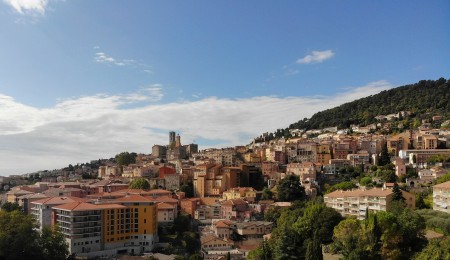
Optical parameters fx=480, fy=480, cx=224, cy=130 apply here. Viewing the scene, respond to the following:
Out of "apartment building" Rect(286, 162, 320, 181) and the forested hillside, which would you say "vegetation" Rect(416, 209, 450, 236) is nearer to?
"apartment building" Rect(286, 162, 320, 181)

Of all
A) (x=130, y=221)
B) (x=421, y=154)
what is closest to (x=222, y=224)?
(x=130, y=221)

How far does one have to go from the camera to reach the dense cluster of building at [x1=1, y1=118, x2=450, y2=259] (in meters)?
31.1

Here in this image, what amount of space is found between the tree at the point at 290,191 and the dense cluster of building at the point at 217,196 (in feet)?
3.00

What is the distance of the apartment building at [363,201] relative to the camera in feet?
96.8

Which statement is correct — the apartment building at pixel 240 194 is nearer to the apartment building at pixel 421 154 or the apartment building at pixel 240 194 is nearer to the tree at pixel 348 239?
the apartment building at pixel 421 154

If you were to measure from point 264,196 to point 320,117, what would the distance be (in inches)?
1944

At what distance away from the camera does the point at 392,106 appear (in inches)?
3076

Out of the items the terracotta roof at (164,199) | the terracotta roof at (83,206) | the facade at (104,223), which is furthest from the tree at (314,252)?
the terracotta roof at (164,199)

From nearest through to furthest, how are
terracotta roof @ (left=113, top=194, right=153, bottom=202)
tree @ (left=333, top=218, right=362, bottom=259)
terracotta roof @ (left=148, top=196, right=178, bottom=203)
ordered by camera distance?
tree @ (left=333, top=218, right=362, bottom=259) < terracotta roof @ (left=113, top=194, right=153, bottom=202) < terracotta roof @ (left=148, top=196, right=178, bottom=203)

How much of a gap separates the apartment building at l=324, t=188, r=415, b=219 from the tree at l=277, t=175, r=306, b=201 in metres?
6.65

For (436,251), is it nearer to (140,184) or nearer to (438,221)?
(438,221)

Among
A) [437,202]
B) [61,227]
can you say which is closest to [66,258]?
[61,227]

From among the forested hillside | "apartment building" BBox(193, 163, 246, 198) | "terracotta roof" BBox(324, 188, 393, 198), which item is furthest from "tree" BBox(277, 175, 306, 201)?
the forested hillside

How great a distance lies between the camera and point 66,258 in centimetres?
2920
